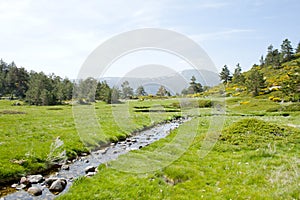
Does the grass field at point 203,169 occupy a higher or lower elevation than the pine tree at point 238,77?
lower

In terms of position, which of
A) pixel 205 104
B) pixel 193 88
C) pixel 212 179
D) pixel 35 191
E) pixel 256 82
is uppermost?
pixel 256 82

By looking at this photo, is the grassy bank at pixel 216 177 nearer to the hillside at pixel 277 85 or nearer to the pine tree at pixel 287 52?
the hillside at pixel 277 85

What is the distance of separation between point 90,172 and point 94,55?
892 centimetres

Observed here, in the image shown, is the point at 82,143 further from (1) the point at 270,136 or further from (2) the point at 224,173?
(1) the point at 270,136

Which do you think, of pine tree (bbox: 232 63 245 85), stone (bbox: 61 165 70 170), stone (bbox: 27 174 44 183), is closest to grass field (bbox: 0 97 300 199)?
stone (bbox: 27 174 44 183)

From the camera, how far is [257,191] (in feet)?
36.6

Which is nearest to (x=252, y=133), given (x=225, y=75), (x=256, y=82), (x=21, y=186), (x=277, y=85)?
(x=21, y=186)

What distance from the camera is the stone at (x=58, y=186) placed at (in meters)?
13.2

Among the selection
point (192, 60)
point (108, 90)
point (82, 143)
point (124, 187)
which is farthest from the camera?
point (108, 90)

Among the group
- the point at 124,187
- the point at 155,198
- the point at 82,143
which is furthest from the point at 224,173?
the point at 82,143

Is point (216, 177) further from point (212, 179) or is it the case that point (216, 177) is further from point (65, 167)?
point (65, 167)

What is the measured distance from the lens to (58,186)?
13477mm

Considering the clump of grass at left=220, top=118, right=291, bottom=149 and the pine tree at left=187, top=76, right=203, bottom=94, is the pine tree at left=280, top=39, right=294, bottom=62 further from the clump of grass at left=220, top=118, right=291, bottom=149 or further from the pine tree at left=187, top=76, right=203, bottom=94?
the clump of grass at left=220, top=118, right=291, bottom=149

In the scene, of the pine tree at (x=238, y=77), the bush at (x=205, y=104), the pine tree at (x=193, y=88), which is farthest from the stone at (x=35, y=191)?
the pine tree at (x=238, y=77)
